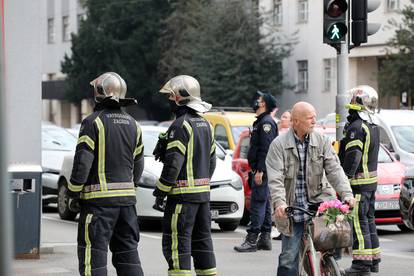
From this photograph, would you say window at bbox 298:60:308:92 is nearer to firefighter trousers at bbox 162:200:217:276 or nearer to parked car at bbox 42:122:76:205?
parked car at bbox 42:122:76:205

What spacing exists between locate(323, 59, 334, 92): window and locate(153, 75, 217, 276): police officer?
39.9m

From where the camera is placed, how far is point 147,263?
10711mm

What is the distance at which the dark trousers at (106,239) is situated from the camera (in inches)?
276

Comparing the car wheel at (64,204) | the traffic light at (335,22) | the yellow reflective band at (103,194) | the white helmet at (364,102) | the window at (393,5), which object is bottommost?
the car wheel at (64,204)

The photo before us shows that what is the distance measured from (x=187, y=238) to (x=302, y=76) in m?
43.2

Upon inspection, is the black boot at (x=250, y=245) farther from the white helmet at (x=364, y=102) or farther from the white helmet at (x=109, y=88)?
the white helmet at (x=109, y=88)

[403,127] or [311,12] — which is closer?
[403,127]

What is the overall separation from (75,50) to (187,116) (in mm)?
55070

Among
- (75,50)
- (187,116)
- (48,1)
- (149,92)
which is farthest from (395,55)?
(48,1)

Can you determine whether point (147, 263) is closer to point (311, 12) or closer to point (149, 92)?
point (311, 12)

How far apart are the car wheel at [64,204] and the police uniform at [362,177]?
22.5 ft

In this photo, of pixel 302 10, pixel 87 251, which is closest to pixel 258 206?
pixel 87 251

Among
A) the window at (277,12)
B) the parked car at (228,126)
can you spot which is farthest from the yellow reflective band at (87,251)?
the window at (277,12)

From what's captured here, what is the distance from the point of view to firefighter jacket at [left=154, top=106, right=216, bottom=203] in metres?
7.80
